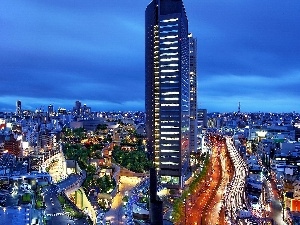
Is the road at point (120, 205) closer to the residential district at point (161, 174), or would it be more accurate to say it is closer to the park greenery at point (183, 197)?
the residential district at point (161, 174)

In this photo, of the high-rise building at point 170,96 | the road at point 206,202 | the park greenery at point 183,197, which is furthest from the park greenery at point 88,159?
the high-rise building at point 170,96

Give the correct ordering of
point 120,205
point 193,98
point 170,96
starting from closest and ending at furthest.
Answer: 1. point 120,205
2. point 170,96
3. point 193,98

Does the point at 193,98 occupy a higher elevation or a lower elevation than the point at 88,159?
higher

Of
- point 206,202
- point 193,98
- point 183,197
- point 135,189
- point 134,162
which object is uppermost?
point 193,98

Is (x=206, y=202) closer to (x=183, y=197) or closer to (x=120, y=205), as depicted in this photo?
(x=183, y=197)

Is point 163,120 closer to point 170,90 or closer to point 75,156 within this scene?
point 170,90

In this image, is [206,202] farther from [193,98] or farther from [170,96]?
[193,98]

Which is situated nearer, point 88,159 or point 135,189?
point 135,189

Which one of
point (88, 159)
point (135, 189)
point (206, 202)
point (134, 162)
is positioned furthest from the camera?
point (88, 159)

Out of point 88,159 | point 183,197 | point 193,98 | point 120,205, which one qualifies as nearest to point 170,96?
point 88,159

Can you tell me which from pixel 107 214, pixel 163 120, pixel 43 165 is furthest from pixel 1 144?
pixel 107 214

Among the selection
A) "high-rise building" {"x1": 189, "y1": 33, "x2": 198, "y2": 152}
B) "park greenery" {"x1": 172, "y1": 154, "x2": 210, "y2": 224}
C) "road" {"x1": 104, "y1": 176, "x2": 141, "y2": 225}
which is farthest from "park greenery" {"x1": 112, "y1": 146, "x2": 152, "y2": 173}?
"high-rise building" {"x1": 189, "y1": 33, "x2": 198, "y2": 152}

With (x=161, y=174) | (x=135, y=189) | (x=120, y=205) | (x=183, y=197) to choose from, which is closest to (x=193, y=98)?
(x=161, y=174)
